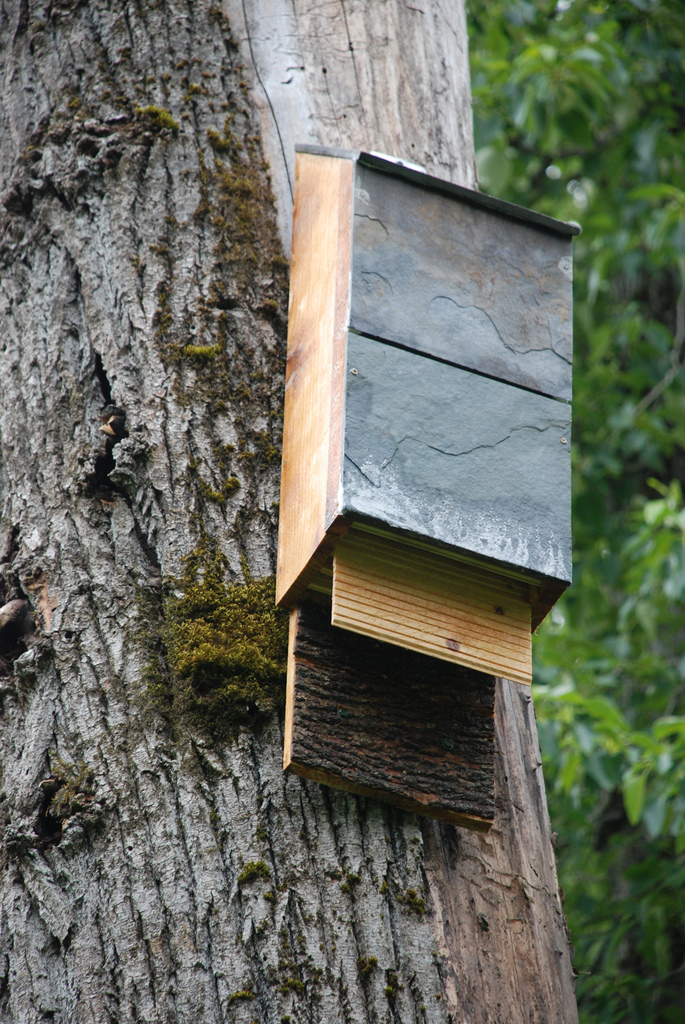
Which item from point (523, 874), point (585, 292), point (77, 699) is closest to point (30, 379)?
point (77, 699)

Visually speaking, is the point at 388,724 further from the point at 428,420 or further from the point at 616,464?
the point at 616,464

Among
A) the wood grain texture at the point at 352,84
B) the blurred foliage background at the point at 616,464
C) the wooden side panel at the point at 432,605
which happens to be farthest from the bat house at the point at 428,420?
the blurred foliage background at the point at 616,464

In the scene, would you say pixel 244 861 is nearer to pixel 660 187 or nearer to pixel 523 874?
pixel 523 874

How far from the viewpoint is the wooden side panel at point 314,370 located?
1191 mm

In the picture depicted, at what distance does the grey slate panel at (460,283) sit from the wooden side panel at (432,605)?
28 cm

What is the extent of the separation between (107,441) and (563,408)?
0.65m

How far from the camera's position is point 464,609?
48.0 inches

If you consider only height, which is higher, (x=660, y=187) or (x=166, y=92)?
(x=660, y=187)

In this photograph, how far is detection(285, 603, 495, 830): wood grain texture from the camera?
1.18 m

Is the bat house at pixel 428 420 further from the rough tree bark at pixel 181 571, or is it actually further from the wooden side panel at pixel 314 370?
the rough tree bark at pixel 181 571

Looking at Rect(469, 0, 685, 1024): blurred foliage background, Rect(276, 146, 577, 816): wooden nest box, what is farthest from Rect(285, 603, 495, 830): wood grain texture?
Rect(469, 0, 685, 1024): blurred foliage background

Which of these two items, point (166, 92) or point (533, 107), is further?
point (533, 107)

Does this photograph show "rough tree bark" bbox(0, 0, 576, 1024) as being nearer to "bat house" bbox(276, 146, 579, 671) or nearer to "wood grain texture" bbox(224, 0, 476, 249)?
"wood grain texture" bbox(224, 0, 476, 249)

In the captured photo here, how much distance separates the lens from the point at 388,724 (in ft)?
4.02
